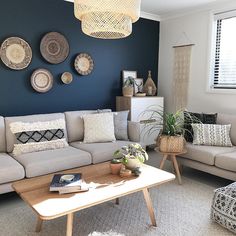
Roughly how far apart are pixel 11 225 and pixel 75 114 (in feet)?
5.62

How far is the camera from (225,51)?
13.0 ft

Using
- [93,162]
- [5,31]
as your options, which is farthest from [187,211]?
[5,31]

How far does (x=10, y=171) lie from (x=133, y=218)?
1.28m

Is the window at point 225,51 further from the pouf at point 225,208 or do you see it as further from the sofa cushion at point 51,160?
the sofa cushion at point 51,160

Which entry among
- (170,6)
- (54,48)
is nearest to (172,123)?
(54,48)

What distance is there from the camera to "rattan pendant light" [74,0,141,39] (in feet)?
6.17

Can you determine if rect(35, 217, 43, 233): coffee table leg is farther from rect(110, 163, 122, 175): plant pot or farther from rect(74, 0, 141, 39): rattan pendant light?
rect(74, 0, 141, 39): rattan pendant light

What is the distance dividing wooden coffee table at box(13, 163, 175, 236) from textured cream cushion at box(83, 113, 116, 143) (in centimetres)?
96

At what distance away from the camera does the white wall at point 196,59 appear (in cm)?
408

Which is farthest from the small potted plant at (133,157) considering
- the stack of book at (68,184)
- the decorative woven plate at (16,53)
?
the decorative woven plate at (16,53)

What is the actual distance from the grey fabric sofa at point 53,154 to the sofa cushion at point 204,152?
0.78m

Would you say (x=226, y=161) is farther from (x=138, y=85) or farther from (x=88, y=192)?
(x=138, y=85)

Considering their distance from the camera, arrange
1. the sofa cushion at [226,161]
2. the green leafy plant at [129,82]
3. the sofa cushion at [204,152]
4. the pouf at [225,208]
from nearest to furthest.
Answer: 1. the pouf at [225,208]
2. the sofa cushion at [226,161]
3. the sofa cushion at [204,152]
4. the green leafy plant at [129,82]

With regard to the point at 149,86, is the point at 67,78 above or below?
above
